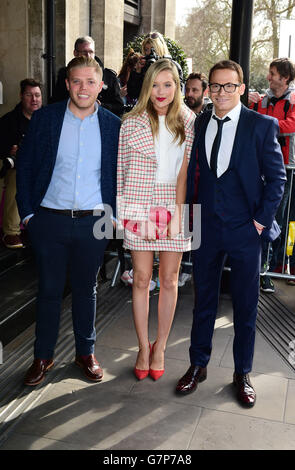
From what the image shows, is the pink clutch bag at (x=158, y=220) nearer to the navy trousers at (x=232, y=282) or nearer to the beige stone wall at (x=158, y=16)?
the navy trousers at (x=232, y=282)

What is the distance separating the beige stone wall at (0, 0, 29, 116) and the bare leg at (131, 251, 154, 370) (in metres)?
4.18

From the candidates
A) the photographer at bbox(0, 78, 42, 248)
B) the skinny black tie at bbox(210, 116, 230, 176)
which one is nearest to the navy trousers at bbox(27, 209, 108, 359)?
the skinny black tie at bbox(210, 116, 230, 176)

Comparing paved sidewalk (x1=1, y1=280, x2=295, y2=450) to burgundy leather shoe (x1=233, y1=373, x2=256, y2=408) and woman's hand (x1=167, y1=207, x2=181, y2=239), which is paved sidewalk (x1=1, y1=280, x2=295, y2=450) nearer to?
burgundy leather shoe (x1=233, y1=373, x2=256, y2=408)

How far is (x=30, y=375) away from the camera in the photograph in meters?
3.69

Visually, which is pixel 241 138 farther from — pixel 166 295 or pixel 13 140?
pixel 13 140

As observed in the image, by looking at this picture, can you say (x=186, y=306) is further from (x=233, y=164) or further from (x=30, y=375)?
(x=233, y=164)

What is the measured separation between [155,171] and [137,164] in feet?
0.43

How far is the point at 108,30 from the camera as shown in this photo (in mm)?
10961

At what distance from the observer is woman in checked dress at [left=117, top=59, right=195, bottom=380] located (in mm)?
3459

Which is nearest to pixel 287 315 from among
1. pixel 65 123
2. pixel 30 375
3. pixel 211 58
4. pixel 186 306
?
pixel 186 306

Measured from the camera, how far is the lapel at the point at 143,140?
3455 mm

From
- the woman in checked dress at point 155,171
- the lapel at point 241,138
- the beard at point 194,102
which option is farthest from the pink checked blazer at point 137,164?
the beard at point 194,102

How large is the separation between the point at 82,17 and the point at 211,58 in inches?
738

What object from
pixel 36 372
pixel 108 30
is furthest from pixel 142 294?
pixel 108 30
